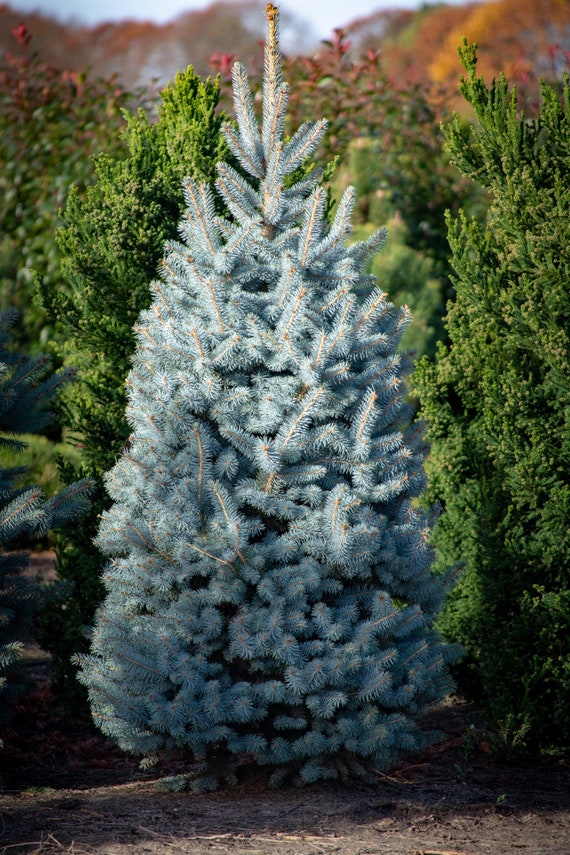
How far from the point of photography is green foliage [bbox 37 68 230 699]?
4219mm

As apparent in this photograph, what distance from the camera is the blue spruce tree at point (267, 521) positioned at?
3137 millimetres

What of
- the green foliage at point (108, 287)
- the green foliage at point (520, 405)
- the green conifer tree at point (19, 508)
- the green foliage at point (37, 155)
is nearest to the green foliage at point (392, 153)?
the green foliage at point (37, 155)

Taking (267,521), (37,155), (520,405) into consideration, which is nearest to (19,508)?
(267,521)

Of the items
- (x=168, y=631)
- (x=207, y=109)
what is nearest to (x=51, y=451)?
(x=207, y=109)

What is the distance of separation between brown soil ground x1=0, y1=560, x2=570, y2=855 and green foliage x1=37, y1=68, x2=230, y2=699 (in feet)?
1.73

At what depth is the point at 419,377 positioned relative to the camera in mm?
4551

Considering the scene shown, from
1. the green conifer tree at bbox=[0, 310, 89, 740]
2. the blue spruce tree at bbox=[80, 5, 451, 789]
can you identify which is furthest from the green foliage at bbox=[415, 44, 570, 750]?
the green conifer tree at bbox=[0, 310, 89, 740]

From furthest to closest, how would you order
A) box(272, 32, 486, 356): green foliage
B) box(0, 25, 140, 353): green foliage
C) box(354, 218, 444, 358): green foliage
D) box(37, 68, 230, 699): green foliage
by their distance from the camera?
box(272, 32, 486, 356): green foliage
box(0, 25, 140, 353): green foliage
box(354, 218, 444, 358): green foliage
box(37, 68, 230, 699): green foliage

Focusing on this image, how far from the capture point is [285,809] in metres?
3.18

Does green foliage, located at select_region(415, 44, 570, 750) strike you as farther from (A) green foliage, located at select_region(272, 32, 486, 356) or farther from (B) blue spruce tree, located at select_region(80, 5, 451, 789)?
(A) green foliage, located at select_region(272, 32, 486, 356)

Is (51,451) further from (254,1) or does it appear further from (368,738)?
(254,1)

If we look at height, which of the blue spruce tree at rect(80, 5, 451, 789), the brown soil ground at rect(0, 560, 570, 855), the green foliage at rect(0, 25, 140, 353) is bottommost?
the brown soil ground at rect(0, 560, 570, 855)

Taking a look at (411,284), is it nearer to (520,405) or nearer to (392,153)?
(392,153)

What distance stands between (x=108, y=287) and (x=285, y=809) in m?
2.58
